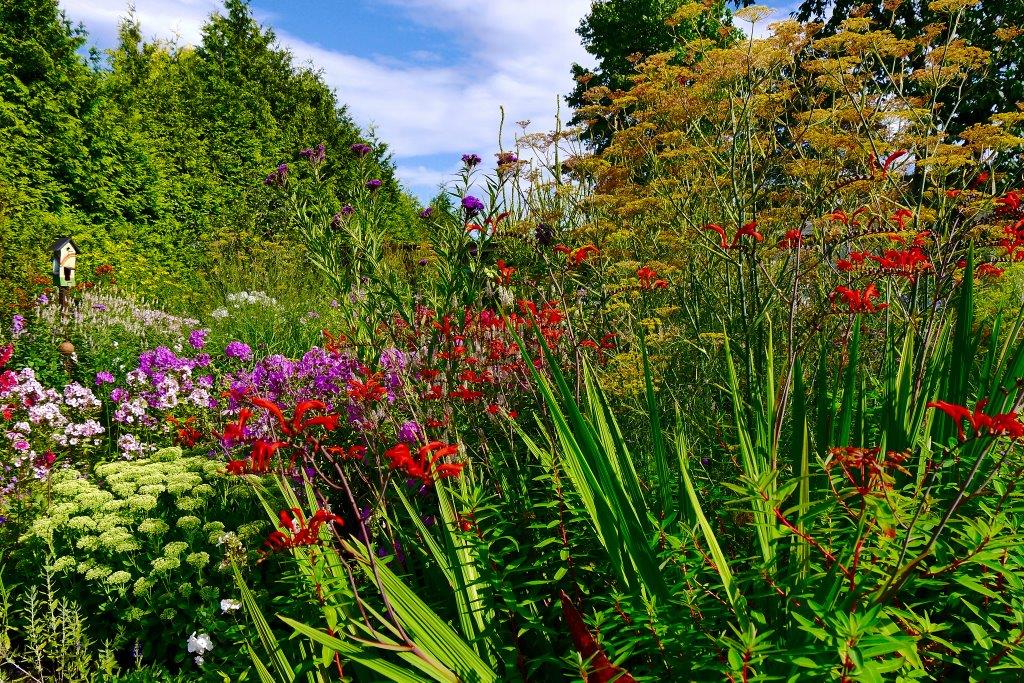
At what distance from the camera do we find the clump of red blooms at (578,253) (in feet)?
10.5

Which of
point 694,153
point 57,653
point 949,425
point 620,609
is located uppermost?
point 694,153

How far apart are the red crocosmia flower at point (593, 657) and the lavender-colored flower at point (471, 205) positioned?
180 cm

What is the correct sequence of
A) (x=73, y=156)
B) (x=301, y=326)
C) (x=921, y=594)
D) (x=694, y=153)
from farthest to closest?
(x=73, y=156), (x=301, y=326), (x=694, y=153), (x=921, y=594)

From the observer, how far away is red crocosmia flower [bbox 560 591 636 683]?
1.24 meters

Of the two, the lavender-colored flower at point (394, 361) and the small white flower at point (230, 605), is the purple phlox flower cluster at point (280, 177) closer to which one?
the lavender-colored flower at point (394, 361)

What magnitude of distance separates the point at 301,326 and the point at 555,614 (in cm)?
654

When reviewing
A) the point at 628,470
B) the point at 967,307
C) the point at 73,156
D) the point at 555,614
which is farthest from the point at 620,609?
the point at 73,156

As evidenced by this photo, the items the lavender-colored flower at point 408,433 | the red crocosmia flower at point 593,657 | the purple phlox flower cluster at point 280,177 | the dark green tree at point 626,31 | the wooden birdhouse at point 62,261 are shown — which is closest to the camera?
the red crocosmia flower at point 593,657

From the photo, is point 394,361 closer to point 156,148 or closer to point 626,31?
point 156,148

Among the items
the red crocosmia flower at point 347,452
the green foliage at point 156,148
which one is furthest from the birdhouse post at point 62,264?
the red crocosmia flower at point 347,452

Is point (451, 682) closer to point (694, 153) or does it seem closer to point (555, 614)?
point (555, 614)

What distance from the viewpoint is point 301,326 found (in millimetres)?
7688

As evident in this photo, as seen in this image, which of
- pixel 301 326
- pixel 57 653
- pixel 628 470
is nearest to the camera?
pixel 628 470

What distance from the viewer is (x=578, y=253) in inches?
126
